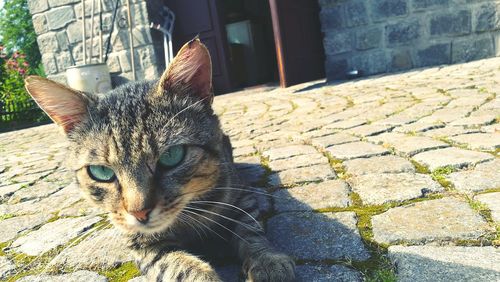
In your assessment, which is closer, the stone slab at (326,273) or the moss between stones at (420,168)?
the stone slab at (326,273)

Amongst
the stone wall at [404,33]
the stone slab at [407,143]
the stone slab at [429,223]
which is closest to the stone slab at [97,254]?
the stone slab at [429,223]

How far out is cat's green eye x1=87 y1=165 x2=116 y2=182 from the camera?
1.69 metres

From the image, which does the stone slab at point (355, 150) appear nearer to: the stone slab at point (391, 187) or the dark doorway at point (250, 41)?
the stone slab at point (391, 187)

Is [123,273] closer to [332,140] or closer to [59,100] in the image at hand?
[59,100]

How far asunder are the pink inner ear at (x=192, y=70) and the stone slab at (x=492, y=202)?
1.43 metres

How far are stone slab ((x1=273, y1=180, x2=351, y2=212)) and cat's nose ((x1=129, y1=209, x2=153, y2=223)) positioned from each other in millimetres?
795

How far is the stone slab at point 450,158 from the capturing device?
7.52 feet

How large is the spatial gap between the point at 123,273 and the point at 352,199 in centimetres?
122

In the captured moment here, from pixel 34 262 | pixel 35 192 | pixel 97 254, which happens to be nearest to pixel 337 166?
pixel 97 254

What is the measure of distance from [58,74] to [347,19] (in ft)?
21.1

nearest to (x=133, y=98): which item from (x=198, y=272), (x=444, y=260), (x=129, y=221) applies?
(x=129, y=221)

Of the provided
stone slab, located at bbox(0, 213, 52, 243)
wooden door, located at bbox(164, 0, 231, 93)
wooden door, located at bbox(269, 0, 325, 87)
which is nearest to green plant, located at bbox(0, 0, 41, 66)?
wooden door, located at bbox(164, 0, 231, 93)

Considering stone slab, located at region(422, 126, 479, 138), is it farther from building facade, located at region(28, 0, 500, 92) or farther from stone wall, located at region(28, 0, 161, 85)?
stone wall, located at region(28, 0, 161, 85)

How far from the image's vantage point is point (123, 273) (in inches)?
66.6
